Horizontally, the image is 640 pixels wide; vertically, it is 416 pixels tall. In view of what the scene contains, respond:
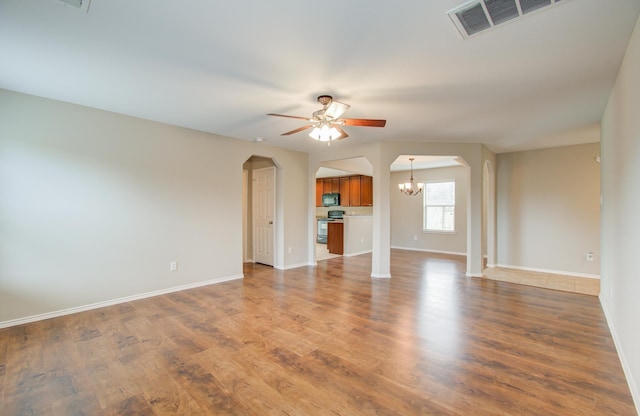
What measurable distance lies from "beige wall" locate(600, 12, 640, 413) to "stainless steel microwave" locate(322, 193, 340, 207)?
6891mm

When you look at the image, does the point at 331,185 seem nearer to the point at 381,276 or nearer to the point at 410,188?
the point at 410,188

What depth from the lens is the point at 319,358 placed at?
2.39 meters

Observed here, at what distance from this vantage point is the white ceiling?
179cm

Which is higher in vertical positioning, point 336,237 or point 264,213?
point 264,213

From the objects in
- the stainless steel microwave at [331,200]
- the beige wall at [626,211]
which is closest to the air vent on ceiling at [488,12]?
the beige wall at [626,211]

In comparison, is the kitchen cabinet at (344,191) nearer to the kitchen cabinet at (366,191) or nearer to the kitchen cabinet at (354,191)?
the kitchen cabinet at (354,191)

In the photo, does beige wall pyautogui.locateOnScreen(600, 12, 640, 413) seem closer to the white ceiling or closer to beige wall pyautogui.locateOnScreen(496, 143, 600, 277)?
the white ceiling

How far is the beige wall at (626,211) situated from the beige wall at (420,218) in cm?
448

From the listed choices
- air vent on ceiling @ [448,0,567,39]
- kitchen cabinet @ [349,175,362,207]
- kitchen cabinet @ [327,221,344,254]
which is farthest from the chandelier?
air vent on ceiling @ [448,0,567,39]

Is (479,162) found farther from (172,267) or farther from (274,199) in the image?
(172,267)

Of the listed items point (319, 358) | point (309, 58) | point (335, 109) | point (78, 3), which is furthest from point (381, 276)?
point (78, 3)

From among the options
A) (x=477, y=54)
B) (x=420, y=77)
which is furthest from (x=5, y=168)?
(x=477, y=54)

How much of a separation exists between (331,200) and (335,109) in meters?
6.82

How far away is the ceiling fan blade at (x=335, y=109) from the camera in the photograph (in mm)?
2768
